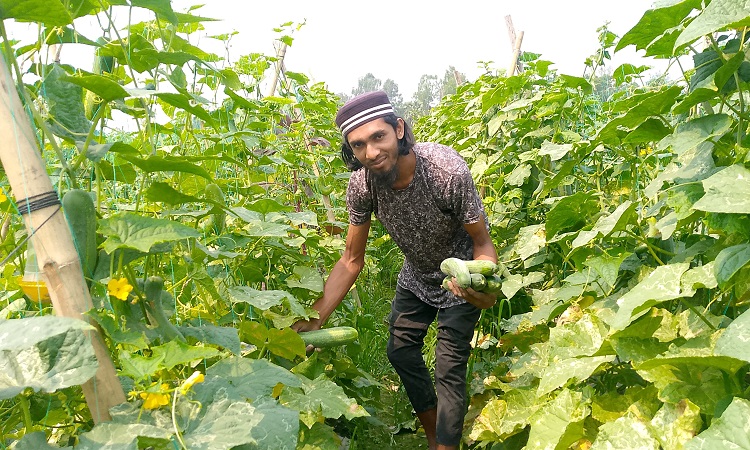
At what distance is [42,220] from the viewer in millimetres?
1000

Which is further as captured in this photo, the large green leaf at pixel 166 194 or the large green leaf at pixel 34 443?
the large green leaf at pixel 166 194

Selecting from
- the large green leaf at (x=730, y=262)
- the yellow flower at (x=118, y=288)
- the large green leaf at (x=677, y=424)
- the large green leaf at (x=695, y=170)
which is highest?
the yellow flower at (x=118, y=288)

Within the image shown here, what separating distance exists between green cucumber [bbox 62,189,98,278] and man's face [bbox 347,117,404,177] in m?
1.25

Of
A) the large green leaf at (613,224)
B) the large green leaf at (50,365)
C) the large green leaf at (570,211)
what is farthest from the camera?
the large green leaf at (570,211)

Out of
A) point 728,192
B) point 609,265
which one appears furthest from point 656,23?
point 609,265

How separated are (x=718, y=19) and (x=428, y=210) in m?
1.44

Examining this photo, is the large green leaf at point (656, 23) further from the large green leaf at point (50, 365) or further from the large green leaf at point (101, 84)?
the large green leaf at point (50, 365)

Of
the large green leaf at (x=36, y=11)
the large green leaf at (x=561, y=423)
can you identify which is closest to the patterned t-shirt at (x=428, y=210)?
the large green leaf at (x=561, y=423)

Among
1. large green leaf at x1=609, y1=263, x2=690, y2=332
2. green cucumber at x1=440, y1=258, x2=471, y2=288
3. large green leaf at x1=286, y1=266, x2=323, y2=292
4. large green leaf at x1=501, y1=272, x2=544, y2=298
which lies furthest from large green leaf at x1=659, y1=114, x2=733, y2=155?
large green leaf at x1=501, y1=272, x2=544, y2=298

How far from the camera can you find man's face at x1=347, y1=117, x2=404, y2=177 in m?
2.24

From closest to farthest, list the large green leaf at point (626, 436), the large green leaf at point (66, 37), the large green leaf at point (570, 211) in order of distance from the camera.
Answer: the large green leaf at point (66, 37), the large green leaf at point (626, 436), the large green leaf at point (570, 211)

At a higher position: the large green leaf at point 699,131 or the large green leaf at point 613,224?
the large green leaf at point 699,131

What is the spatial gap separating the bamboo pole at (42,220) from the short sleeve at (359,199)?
5.06 feet

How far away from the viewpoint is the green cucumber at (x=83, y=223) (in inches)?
41.1
